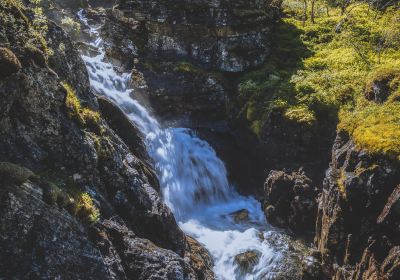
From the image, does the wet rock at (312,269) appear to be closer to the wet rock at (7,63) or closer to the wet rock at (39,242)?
the wet rock at (39,242)

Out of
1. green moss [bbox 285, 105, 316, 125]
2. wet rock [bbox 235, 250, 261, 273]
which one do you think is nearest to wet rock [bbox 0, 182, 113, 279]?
wet rock [bbox 235, 250, 261, 273]

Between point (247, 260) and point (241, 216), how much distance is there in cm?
401

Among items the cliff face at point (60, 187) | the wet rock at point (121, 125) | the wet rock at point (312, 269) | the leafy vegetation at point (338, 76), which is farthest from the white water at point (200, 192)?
the cliff face at point (60, 187)

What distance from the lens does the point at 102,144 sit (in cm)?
1178

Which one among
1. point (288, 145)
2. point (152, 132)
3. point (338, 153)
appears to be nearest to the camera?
point (338, 153)

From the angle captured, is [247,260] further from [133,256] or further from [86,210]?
[86,210]

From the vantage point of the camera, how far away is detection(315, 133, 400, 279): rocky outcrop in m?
13.4

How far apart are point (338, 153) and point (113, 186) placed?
35.1 feet

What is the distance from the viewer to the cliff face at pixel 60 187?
7930mm

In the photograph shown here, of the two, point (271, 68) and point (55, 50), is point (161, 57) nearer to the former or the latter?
point (271, 68)

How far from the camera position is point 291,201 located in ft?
64.1

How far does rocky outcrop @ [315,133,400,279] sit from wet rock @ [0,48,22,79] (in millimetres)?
11979

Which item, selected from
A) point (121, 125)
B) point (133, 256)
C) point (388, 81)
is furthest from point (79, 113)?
point (388, 81)

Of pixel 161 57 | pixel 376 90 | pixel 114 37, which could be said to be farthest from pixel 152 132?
pixel 376 90
